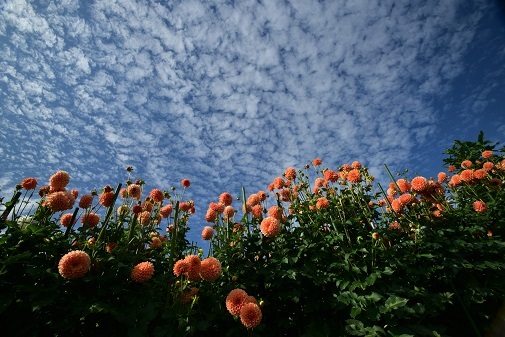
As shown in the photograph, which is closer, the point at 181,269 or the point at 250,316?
the point at 250,316

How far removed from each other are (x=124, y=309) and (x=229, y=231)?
1.71 m

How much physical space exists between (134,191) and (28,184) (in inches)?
Answer: 43.4

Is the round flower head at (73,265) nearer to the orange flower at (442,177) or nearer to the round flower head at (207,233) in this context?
the round flower head at (207,233)

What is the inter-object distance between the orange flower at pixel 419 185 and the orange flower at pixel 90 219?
4.35 m

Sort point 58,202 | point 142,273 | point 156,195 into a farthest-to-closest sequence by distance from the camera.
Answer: point 156,195 → point 58,202 → point 142,273

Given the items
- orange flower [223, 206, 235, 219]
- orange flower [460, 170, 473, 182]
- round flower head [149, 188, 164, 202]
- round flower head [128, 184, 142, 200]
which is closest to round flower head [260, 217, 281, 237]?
orange flower [223, 206, 235, 219]

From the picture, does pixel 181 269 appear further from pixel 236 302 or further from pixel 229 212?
pixel 229 212

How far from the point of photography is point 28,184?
284 cm

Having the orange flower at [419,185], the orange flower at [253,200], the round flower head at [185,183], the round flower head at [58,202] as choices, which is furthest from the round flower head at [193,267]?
the orange flower at [419,185]

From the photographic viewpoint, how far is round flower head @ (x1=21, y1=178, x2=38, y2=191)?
2828 millimetres

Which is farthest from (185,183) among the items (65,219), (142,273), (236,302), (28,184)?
(236,302)

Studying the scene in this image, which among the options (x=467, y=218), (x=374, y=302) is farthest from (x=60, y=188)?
(x=467, y=218)

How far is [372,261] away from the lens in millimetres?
2541

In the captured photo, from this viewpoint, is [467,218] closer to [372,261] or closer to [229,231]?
[372,261]
